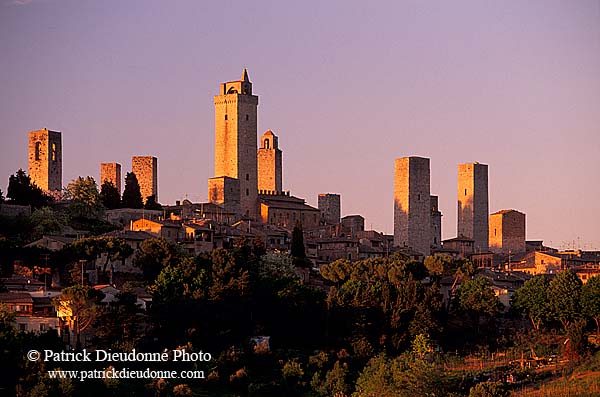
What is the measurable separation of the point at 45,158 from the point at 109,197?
6312 millimetres

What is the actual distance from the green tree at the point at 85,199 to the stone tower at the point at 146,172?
899 cm

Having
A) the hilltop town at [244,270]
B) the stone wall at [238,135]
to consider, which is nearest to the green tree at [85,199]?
the hilltop town at [244,270]

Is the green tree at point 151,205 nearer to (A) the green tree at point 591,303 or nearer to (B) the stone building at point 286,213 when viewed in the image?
(B) the stone building at point 286,213

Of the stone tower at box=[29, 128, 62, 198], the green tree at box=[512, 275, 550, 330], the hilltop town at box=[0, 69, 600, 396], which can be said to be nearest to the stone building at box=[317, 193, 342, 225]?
the hilltop town at box=[0, 69, 600, 396]

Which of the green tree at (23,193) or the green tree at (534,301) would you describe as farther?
the green tree at (23,193)

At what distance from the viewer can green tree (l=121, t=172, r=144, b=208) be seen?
186ft

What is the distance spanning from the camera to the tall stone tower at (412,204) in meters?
64.4

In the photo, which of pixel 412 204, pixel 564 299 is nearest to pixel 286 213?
pixel 412 204

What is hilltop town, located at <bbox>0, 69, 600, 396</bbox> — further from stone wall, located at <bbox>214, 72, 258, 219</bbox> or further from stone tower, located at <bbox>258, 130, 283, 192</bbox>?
stone tower, located at <bbox>258, 130, 283, 192</bbox>

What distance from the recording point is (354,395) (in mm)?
31203

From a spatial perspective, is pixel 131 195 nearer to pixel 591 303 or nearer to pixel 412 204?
pixel 412 204

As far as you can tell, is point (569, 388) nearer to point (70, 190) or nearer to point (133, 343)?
point (133, 343)

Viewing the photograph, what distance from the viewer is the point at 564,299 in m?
42.0

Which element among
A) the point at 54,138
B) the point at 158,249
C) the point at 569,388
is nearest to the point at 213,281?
the point at 158,249
